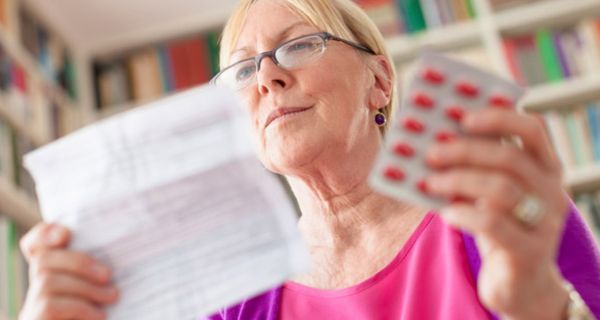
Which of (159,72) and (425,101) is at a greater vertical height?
(425,101)

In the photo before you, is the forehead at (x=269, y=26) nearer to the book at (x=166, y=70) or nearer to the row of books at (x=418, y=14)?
the row of books at (x=418, y=14)

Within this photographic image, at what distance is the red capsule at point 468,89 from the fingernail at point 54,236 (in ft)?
1.39

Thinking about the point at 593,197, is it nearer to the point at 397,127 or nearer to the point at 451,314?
the point at 451,314

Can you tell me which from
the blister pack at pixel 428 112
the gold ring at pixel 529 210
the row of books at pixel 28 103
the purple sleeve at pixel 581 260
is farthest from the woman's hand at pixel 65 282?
the row of books at pixel 28 103

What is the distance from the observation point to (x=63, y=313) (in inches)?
28.8

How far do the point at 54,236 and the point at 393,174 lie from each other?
0.35 metres

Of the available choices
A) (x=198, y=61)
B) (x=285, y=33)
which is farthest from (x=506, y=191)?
(x=198, y=61)

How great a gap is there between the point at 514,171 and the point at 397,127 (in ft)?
0.37

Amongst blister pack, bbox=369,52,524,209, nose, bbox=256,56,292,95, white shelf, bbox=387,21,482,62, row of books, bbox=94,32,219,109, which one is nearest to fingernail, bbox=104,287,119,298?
blister pack, bbox=369,52,524,209

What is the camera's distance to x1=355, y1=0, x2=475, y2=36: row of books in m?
2.88

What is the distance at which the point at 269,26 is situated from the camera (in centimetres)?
125

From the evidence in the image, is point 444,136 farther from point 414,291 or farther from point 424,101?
point 414,291

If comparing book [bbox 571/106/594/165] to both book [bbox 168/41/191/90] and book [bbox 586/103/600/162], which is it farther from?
book [bbox 168/41/191/90]

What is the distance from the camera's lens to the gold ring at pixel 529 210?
0.62 meters
